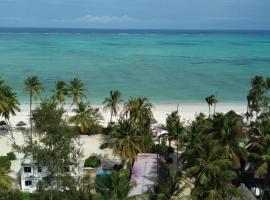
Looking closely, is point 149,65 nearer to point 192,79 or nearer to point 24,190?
point 192,79

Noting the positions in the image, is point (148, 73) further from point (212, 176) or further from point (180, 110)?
point (212, 176)

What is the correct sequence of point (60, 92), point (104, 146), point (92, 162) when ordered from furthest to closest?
point (60, 92) < point (104, 146) < point (92, 162)

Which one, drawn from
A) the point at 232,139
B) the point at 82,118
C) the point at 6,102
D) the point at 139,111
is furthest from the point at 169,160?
the point at 6,102

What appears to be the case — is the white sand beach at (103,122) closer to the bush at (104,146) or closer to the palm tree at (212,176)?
the bush at (104,146)

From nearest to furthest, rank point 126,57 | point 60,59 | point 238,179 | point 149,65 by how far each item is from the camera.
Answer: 1. point 238,179
2. point 149,65
3. point 60,59
4. point 126,57

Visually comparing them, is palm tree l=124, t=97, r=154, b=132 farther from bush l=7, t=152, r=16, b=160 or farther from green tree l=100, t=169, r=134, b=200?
green tree l=100, t=169, r=134, b=200

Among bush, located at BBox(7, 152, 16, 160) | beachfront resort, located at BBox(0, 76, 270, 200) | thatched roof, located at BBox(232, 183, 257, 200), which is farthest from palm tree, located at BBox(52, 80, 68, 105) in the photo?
thatched roof, located at BBox(232, 183, 257, 200)

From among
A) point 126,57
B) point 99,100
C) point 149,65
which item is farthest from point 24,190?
point 126,57

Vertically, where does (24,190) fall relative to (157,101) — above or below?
below
